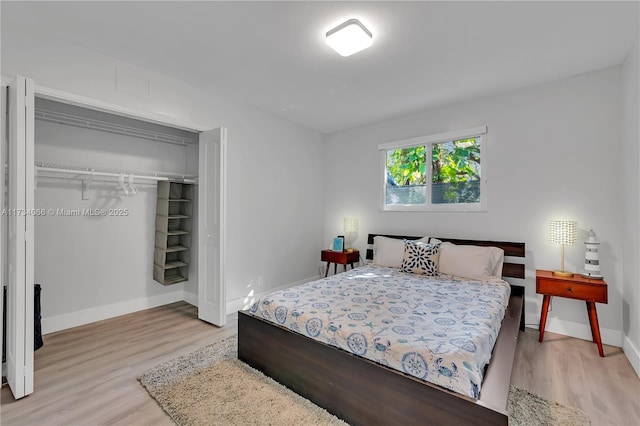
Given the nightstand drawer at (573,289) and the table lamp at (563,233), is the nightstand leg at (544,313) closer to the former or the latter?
the nightstand drawer at (573,289)

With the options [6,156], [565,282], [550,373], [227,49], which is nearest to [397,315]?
[550,373]

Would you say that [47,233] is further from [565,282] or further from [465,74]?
[565,282]

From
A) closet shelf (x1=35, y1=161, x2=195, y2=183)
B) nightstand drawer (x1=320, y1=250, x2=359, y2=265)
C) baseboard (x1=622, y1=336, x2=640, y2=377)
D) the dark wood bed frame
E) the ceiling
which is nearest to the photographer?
the dark wood bed frame

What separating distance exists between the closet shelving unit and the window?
2.80 metres

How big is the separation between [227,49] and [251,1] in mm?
667

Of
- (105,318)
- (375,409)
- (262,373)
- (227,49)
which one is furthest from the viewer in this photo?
(105,318)

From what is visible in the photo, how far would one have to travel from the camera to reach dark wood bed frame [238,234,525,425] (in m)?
1.42

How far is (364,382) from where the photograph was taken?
5.58 feet

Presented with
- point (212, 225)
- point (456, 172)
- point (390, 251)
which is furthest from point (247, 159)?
point (456, 172)

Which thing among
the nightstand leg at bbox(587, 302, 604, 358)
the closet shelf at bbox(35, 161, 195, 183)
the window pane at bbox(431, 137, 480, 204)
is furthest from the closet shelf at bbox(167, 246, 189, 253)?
the nightstand leg at bbox(587, 302, 604, 358)

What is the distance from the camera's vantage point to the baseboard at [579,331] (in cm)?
274

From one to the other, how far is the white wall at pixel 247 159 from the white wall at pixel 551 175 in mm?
1775

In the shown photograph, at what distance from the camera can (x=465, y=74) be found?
9.54 ft

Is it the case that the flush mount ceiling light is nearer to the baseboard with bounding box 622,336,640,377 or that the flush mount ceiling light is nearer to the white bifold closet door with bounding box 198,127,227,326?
the white bifold closet door with bounding box 198,127,227,326
